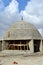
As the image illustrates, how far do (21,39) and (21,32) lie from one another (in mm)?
1773

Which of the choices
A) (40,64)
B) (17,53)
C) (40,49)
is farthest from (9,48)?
(40,64)

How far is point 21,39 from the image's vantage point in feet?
90.8

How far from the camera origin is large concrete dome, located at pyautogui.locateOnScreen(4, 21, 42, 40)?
92.7 ft

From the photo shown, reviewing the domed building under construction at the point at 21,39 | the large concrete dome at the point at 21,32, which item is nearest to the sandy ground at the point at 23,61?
the domed building under construction at the point at 21,39

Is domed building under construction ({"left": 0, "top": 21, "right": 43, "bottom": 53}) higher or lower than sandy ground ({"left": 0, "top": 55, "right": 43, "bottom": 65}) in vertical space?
higher

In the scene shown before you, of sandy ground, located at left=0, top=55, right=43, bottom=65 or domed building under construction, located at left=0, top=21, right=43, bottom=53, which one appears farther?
domed building under construction, located at left=0, top=21, right=43, bottom=53

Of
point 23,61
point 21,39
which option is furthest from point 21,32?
point 23,61

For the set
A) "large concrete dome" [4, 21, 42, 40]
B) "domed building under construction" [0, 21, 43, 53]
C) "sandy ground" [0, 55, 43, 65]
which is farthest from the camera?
"large concrete dome" [4, 21, 42, 40]

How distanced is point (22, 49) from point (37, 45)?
9.38ft

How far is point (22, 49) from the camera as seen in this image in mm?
28406

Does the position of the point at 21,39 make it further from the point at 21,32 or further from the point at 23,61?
the point at 23,61

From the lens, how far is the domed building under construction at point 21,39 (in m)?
27.8

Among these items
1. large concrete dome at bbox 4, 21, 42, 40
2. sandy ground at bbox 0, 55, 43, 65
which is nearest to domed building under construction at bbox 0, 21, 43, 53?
large concrete dome at bbox 4, 21, 42, 40

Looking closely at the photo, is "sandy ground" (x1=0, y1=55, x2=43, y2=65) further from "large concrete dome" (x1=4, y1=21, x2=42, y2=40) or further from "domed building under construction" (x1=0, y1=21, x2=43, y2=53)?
"large concrete dome" (x1=4, y1=21, x2=42, y2=40)
